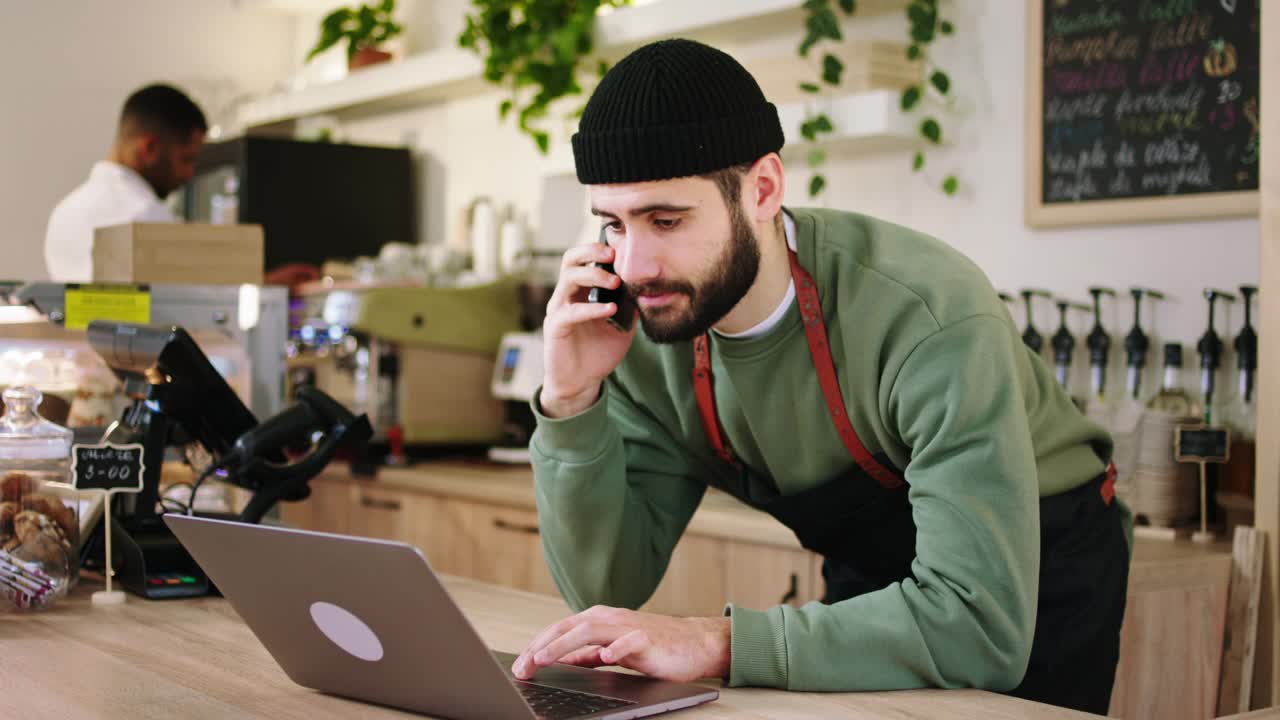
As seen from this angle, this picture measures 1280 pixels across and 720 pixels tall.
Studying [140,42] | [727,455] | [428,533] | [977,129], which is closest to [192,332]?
[727,455]

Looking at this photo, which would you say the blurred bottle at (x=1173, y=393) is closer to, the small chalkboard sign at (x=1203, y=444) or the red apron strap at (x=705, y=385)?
the small chalkboard sign at (x=1203, y=444)

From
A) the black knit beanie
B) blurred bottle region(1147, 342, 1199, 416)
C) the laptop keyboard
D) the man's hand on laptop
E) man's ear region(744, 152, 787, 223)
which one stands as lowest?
the laptop keyboard

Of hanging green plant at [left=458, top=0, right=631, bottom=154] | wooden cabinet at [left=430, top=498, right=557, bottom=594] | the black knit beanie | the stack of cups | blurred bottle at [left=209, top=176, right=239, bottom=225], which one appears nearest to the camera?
the black knit beanie

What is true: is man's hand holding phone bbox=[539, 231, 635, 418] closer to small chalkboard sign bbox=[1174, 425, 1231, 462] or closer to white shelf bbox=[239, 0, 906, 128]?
small chalkboard sign bbox=[1174, 425, 1231, 462]

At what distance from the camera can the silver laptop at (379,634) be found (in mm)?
1064

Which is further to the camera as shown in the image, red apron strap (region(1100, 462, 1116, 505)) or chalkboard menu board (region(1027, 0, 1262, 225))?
chalkboard menu board (region(1027, 0, 1262, 225))

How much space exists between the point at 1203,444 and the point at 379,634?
1793 mm

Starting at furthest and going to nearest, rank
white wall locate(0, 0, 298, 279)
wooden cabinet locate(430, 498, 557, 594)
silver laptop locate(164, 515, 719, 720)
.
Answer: white wall locate(0, 0, 298, 279) → wooden cabinet locate(430, 498, 557, 594) → silver laptop locate(164, 515, 719, 720)

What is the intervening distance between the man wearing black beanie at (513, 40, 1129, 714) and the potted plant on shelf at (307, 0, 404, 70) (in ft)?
10.9

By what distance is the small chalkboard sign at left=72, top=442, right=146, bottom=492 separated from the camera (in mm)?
1710

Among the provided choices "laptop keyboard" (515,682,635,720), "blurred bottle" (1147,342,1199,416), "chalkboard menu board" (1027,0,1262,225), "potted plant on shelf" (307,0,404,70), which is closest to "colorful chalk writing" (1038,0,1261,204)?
"chalkboard menu board" (1027,0,1262,225)

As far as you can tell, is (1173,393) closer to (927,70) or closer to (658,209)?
(927,70)

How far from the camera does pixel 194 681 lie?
1.31 metres

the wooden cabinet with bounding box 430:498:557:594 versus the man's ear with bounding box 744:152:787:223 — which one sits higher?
the man's ear with bounding box 744:152:787:223
